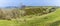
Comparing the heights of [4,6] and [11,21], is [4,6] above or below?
above

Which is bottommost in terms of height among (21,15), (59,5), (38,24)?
(38,24)

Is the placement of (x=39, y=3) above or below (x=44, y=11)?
above

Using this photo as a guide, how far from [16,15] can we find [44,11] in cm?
40

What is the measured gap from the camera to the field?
1.43 m

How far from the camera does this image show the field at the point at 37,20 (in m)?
1.43

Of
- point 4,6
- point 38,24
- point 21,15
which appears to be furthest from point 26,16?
point 4,6

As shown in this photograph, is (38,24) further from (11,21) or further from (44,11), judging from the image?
(11,21)

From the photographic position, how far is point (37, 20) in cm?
145

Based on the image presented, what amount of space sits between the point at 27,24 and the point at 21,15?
16 centimetres

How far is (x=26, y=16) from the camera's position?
4.84 ft

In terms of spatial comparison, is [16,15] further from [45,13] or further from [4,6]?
[45,13]

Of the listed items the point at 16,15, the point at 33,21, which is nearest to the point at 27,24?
the point at 33,21

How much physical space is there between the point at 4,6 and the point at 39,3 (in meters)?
0.50

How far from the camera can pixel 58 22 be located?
1.44m
